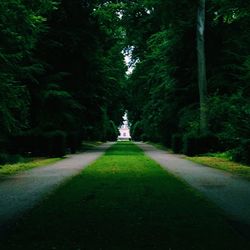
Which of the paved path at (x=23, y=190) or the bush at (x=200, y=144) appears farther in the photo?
the bush at (x=200, y=144)

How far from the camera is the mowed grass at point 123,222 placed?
6.07 m

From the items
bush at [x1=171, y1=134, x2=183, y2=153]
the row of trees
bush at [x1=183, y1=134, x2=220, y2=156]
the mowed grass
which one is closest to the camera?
the mowed grass

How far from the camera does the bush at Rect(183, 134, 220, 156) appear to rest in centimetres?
2862

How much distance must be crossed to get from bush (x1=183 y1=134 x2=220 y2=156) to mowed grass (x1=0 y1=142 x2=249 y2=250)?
17.0m

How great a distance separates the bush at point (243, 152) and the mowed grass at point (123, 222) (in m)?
9.50

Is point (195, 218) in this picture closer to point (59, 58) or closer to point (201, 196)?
point (201, 196)

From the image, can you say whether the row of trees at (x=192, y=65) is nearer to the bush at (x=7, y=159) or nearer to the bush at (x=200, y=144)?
the bush at (x=200, y=144)

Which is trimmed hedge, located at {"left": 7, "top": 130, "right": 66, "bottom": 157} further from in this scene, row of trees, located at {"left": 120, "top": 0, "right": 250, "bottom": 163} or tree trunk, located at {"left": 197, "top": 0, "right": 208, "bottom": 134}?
tree trunk, located at {"left": 197, "top": 0, "right": 208, "bottom": 134}

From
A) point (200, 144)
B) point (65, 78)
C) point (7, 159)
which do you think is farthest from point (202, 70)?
point (7, 159)

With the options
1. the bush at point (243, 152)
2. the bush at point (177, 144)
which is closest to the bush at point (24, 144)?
the bush at point (177, 144)

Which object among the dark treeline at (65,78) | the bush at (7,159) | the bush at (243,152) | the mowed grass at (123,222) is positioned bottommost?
the mowed grass at (123,222)

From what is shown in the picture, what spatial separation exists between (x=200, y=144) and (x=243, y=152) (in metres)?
7.37

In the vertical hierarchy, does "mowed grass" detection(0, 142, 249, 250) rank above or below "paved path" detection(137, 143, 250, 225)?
below

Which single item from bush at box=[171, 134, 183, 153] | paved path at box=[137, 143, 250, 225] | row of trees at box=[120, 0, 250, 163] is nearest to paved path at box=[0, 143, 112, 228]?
paved path at box=[137, 143, 250, 225]
